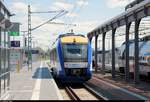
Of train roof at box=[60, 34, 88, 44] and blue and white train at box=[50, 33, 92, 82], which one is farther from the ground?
train roof at box=[60, 34, 88, 44]

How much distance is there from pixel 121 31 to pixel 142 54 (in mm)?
10640

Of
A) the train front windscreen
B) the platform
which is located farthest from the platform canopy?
the platform

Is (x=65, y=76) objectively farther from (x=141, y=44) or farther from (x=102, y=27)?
(x=102, y=27)

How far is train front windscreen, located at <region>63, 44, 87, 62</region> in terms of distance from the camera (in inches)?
1019

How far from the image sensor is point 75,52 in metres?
26.2

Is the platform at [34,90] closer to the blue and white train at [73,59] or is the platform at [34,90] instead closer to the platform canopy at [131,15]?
the blue and white train at [73,59]

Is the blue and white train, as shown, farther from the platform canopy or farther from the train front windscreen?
the platform canopy

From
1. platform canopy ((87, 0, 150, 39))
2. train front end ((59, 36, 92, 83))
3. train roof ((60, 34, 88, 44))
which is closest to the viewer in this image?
platform canopy ((87, 0, 150, 39))

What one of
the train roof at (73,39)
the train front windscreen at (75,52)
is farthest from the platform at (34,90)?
the train roof at (73,39)

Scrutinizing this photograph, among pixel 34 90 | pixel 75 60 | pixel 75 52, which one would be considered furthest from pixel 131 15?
pixel 34 90

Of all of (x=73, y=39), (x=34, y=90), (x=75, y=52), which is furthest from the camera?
(x=73, y=39)

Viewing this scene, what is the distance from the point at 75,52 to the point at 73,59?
60 centimetres

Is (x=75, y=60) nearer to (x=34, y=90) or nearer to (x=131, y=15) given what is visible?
(x=131, y=15)

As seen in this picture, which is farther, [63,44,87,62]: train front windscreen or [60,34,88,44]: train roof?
[60,34,88,44]: train roof
